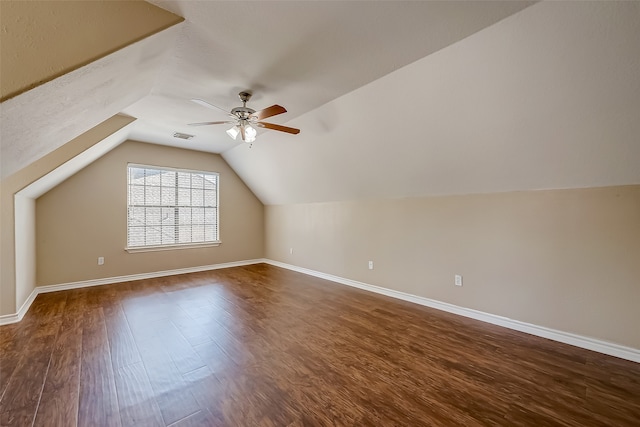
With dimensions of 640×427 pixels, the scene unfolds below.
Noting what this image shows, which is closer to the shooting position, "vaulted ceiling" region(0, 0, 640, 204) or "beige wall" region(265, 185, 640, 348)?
"vaulted ceiling" region(0, 0, 640, 204)

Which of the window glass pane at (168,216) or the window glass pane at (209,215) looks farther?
the window glass pane at (209,215)

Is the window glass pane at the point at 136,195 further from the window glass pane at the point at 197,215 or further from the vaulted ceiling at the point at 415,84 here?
the vaulted ceiling at the point at 415,84

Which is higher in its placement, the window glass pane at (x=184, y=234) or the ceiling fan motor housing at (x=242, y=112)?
the ceiling fan motor housing at (x=242, y=112)

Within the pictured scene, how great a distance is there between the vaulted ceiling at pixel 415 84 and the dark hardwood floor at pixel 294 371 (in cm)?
161

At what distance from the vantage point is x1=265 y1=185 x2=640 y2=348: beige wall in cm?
228

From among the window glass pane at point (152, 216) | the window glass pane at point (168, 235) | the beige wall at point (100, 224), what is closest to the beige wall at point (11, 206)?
the beige wall at point (100, 224)

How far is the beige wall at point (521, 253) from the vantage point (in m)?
2.28

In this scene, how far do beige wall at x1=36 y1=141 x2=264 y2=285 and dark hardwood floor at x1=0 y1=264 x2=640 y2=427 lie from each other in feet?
3.40

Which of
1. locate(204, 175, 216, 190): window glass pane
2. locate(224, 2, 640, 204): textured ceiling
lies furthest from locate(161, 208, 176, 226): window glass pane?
locate(224, 2, 640, 204): textured ceiling

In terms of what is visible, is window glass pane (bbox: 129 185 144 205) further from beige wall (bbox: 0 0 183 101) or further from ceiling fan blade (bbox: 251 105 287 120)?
beige wall (bbox: 0 0 183 101)

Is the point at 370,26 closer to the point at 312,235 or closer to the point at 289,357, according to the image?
the point at 289,357

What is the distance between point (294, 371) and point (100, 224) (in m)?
4.48

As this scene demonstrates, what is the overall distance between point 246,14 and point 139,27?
653mm

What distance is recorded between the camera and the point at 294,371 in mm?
2035
